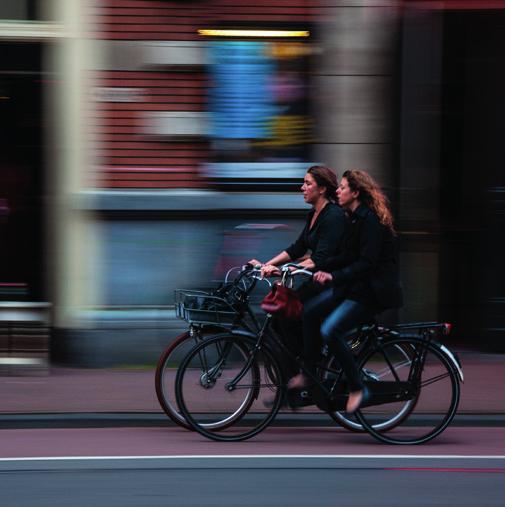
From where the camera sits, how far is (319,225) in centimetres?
655

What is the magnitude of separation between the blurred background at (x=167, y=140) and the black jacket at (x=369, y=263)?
283 centimetres

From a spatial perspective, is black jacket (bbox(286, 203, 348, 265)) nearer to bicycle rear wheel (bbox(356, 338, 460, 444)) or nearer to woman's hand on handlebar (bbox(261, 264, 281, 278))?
woman's hand on handlebar (bbox(261, 264, 281, 278))

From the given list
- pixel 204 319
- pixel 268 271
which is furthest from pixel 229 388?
pixel 268 271

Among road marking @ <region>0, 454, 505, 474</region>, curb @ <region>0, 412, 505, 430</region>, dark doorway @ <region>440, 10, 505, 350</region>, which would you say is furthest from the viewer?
dark doorway @ <region>440, 10, 505, 350</region>

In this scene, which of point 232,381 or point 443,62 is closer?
point 232,381

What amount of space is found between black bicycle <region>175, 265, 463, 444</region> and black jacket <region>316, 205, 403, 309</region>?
10.3 inches

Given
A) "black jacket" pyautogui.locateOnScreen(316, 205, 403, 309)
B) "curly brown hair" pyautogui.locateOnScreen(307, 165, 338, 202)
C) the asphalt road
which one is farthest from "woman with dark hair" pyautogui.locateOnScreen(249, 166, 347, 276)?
the asphalt road

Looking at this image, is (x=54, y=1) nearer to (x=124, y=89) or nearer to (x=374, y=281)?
(x=124, y=89)

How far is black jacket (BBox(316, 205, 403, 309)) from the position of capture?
6227 millimetres

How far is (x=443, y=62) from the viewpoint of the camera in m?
9.66

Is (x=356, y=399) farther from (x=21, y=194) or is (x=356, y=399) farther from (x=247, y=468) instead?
(x=21, y=194)

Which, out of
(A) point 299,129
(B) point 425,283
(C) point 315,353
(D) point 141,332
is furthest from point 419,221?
(C) point 315,353

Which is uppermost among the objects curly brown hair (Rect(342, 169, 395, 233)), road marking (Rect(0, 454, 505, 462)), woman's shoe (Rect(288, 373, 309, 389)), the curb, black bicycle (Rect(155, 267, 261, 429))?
curly brown hair (Rect(342, 169, 395, 233))

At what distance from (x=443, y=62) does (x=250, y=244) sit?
2.55 metres
